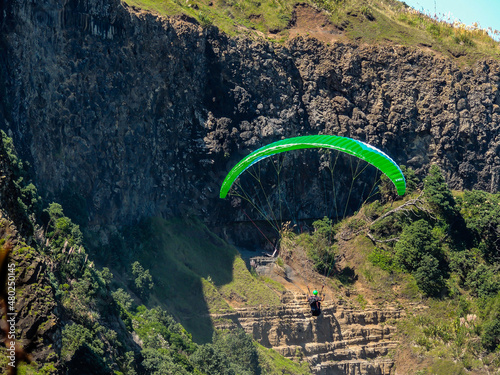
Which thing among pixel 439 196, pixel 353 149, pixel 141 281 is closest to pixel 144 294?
pixel 141 281

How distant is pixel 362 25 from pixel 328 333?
A: 2768 cm

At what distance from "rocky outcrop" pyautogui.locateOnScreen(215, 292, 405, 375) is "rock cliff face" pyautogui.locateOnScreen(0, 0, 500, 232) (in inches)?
364

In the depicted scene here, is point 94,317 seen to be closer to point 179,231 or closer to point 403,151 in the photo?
point 179,231

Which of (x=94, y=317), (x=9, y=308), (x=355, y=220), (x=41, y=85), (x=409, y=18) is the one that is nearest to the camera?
(x=9, y=308)

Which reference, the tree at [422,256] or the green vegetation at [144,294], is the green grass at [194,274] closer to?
the green vegetation at [144,294]

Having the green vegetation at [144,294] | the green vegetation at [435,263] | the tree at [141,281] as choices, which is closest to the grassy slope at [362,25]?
the green vegetation at [435,263]

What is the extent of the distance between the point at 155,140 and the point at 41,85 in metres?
10.3

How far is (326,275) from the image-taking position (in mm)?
53438

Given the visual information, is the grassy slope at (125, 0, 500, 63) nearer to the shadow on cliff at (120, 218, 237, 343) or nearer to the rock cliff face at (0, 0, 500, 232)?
the rock cliff face at (0, 0, 500, 232)

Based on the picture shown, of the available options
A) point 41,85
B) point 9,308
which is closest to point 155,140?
point 41,85

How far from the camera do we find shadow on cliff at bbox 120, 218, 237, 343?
156ft

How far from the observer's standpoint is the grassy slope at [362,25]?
62562 millimetres

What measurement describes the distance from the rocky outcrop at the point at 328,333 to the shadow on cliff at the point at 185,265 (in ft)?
7.36

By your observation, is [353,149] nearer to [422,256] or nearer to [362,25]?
[422,256]
